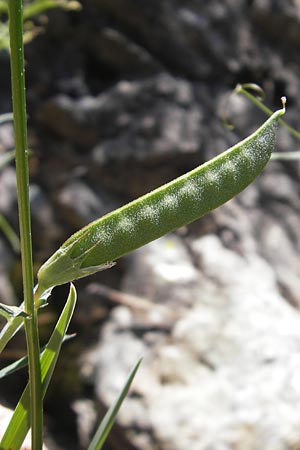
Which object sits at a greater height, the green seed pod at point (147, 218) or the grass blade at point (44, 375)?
the green seed pod at point (147, 218)

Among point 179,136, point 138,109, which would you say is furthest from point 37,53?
point 179,136

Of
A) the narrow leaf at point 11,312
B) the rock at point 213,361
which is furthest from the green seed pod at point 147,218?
the rock at point 213,361

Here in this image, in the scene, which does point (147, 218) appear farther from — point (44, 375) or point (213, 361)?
point (213, 361)

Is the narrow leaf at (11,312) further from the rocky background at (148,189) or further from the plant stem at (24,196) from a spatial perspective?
the rocky background at (148,189)

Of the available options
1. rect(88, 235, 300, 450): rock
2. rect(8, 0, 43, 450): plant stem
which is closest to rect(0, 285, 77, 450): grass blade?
rect(8, 0, 43, 450): plant stem

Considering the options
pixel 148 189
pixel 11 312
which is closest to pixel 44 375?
pixel 11 312

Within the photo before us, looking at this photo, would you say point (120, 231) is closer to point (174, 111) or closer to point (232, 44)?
point (174, 111)

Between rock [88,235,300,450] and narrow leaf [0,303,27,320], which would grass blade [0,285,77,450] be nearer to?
narrow leaf [0,303,27,320]
